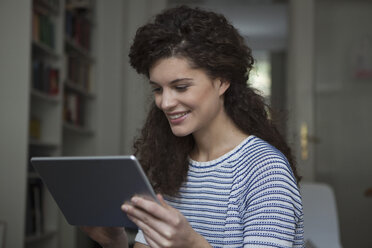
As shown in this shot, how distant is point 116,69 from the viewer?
16.8ft

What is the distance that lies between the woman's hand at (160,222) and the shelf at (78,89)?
→ 10.8ft

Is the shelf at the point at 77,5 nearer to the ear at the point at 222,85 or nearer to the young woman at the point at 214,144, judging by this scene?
the young woman at the point at 214,144

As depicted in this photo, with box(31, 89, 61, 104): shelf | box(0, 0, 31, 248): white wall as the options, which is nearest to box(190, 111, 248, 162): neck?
box(0, 0, 31, 248): white wall

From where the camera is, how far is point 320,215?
10.1ft

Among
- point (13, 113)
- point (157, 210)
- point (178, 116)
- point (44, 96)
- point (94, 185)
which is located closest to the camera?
point (157, 210)

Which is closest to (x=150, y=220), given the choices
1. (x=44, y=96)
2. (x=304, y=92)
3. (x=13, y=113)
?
(x=13, y=113)

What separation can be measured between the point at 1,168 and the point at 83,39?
5.62 feet

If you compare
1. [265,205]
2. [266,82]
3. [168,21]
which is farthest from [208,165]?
[266,82]

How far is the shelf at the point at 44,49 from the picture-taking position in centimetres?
371

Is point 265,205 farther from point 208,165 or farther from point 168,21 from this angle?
point 168,21

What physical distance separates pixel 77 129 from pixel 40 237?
1.05 m

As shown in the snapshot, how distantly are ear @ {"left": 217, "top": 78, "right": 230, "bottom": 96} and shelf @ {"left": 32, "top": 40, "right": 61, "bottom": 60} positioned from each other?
2398 mm

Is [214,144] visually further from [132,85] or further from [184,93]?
[132,85]

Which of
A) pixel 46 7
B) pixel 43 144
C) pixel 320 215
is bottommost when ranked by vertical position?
pixel 320 215
